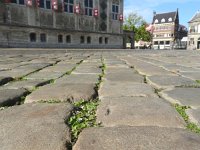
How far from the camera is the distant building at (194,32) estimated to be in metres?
58.5

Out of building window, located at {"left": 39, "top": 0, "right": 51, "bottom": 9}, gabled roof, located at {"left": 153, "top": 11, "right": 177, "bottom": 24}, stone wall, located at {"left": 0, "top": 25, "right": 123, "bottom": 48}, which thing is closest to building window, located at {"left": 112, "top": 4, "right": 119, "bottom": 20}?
stone wall, located at {"left": 0, "top": 25, "right": 123, "bottom": 48}

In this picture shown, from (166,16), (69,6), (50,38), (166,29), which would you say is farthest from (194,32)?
(50,38)

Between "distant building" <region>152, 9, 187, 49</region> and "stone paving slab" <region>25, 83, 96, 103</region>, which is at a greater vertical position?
"distant building" <region>152, 9, 187, 49</region>

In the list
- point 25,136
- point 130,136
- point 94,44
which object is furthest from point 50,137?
point 94,44

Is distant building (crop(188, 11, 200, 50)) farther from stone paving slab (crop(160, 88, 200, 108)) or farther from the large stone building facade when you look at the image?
stone paving slab (crop(160, 88, 200, 108))

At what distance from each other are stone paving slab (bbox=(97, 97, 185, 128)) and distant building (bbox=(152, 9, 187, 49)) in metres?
74.9

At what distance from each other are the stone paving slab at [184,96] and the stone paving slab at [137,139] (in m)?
0.74

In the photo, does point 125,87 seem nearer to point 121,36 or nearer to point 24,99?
point 24,99

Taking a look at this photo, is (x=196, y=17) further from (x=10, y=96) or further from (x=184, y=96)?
(x=10, y=96)

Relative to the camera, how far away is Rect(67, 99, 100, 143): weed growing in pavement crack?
1495 mm

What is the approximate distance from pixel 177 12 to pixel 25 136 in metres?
84.5

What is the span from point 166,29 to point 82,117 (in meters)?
81.3

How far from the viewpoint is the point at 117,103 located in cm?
206

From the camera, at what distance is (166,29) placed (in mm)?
78312
